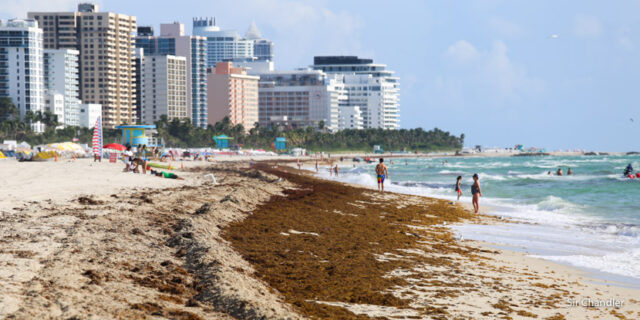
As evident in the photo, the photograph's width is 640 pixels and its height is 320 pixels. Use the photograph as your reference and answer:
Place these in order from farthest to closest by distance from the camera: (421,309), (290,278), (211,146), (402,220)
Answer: (211,146)
(402,220)
(290,278)
(421,309)

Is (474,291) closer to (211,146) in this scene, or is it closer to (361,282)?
(361,282)

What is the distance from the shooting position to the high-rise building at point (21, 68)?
560ft

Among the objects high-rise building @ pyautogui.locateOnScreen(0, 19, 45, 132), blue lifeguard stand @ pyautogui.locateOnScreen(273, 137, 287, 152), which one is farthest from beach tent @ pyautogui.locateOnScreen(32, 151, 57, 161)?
high-rise building @ pyautogui.locateOnScreen(0, 19, 45, 132)

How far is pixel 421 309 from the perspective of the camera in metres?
9.30

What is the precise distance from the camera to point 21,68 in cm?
17212

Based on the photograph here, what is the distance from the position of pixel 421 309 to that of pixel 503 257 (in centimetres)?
642

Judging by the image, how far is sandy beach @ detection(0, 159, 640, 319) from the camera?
7793 mm

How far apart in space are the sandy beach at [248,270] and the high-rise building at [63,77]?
17582cm

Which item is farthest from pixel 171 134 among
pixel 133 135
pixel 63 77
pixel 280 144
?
pixel 133 135

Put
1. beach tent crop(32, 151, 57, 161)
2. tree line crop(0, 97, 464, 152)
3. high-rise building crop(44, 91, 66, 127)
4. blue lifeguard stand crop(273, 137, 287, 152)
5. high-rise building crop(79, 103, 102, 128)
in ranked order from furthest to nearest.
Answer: high-rise building crop(79, 103, 102, 128) → high-rise building crop(44, 91, 66, 127) → blue lifeguard stand crop(273, 137, 287, 152) → tree line crop(0, 97, 464, 152) → beach tent crop(32, 151, 57, 161)

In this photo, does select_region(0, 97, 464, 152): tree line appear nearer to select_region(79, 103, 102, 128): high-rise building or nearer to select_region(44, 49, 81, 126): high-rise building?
select_region(79, 103, 102, 128): high-rise building

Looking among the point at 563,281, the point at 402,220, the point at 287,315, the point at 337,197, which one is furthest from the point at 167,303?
the point at 337,197

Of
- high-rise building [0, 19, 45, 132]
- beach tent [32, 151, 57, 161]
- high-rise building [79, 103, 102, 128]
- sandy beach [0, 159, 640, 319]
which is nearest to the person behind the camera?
sandy beach [0, 159, 640, 319]

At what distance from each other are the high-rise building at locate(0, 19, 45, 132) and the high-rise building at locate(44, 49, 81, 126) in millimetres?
9858
